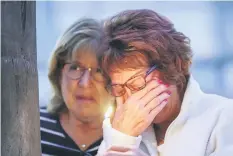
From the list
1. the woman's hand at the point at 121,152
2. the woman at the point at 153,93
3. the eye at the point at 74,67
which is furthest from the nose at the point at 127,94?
the eye at the point at 74,67

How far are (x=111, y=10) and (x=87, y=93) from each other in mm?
379

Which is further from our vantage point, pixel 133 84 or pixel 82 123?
pixel 82 123

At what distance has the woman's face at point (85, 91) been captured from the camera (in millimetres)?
1780

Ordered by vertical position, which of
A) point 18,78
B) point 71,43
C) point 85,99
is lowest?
point 85,99

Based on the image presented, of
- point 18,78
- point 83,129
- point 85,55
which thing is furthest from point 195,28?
point 18,78

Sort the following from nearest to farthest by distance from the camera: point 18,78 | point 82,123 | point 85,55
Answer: point 18,78 → point 85,55 → point 82,123

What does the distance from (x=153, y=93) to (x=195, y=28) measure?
783mm

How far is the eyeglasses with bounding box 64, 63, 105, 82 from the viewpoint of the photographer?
1771 millimetres

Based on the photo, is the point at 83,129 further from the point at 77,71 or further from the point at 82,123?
the point at 77,71

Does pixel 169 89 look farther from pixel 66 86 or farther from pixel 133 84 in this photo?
pixel 66 86

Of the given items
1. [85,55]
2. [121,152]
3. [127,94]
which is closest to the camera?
[121,152]

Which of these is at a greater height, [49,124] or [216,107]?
[216,107]

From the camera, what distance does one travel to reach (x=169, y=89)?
1437 mm

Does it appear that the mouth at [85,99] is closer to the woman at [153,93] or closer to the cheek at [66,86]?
the cheek at [66,86]
